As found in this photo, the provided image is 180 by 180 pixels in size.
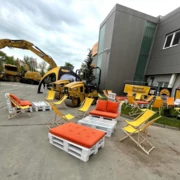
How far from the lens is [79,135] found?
2.55 m

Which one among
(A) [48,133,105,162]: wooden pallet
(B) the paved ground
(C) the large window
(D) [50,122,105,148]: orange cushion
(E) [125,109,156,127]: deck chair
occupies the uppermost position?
(C) the large window

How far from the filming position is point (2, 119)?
4.09 metres

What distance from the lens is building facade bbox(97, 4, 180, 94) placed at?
34.7ft

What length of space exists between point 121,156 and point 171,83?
9786mm

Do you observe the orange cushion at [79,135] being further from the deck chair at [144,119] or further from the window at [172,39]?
the window at [172,39]

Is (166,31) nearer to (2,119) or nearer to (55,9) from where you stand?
(55,9)

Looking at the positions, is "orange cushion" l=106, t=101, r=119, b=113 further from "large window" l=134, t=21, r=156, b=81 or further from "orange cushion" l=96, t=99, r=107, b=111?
"large window" l=134, t=21, r=156, b=81

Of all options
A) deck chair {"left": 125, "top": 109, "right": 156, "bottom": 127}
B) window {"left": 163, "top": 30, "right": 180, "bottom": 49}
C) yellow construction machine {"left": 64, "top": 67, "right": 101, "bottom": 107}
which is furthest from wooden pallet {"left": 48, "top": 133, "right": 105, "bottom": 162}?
window {"left": 163, "top": 30, "right": 180, "bottom": 49}

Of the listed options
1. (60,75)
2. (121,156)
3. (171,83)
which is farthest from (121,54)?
(121,156)

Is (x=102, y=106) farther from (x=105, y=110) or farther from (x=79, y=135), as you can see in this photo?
(x=79, y=135)

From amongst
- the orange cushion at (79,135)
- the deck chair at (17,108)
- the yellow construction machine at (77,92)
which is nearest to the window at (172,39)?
the yellow construction machine at (77,92)

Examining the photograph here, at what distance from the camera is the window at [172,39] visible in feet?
32.6

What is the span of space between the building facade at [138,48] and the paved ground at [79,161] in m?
9.20

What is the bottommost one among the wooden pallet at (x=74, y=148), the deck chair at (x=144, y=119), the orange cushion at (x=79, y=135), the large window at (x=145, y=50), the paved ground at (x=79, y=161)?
the paved ground at (x=79, y=161)
